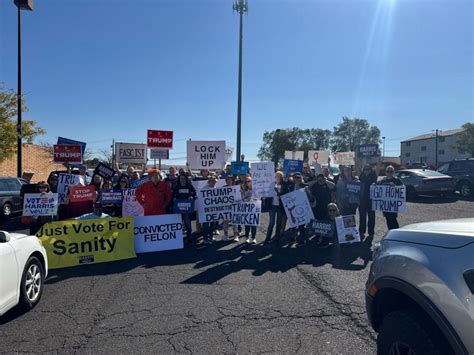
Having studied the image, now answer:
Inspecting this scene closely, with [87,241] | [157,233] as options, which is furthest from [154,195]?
[87,241]

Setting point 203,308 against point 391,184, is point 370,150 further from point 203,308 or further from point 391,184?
point 203,308

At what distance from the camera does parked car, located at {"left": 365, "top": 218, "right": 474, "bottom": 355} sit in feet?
7.19

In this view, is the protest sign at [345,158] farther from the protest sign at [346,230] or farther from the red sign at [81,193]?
the red sign at [81,193]

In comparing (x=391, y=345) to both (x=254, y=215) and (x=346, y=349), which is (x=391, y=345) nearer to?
(x=346, y=349)

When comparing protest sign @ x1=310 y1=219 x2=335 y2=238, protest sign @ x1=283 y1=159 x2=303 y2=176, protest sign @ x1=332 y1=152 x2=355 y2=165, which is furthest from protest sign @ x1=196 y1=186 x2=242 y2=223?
protest sign @ x1=332 y1=152 x2=355 y2=165

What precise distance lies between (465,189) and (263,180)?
1326 centimetres

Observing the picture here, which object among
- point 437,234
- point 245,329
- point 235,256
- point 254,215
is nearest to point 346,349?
point 245,329

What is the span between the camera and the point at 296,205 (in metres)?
9.09

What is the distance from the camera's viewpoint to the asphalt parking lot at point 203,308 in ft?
13.3

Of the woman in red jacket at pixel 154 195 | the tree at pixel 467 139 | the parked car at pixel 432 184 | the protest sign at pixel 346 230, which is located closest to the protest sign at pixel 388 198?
the protest sign at pixel 346 230

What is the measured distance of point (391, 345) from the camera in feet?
9.00

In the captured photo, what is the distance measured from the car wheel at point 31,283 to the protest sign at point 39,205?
364 centimetres

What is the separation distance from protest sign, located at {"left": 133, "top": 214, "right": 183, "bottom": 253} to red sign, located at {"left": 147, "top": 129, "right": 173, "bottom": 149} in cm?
647

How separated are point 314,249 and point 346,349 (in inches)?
186
